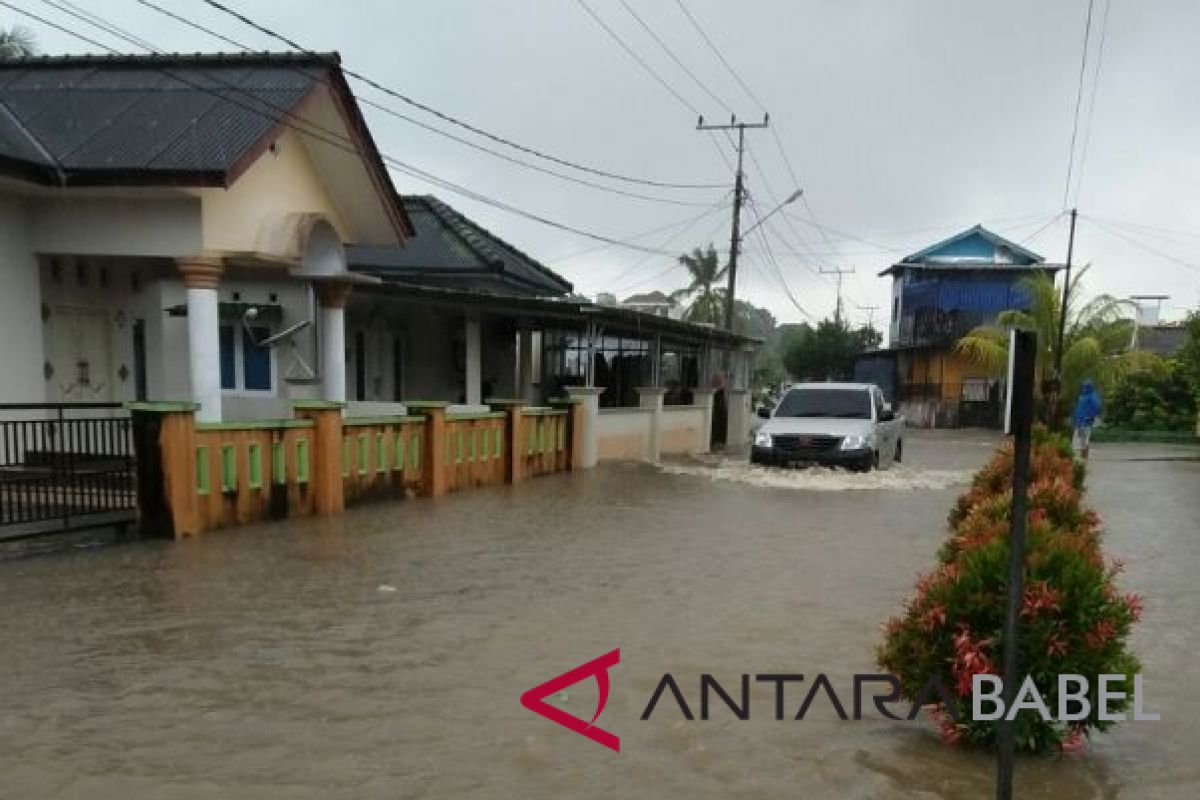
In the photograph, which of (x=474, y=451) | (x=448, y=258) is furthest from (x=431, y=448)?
(x=448, y=258)

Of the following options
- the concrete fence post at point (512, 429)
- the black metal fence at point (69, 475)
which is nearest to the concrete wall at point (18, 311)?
the black metal fence at point (69, 475)

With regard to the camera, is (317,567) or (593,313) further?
(593,313)

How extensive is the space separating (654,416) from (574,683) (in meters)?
14.7

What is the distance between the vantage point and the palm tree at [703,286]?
4878 centimetres

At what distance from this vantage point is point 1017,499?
3098mm

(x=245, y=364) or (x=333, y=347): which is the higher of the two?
(x=333, y=347)

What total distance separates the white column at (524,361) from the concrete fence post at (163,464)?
11626 mm

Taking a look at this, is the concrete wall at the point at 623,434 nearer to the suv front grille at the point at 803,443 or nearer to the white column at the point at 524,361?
the white column at the point at 524,361

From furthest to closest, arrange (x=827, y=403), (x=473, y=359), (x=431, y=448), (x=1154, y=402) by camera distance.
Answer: (x=1154, y=402)
(x=473, y=359)
(x=827, y=403)
(x=431, y=448)

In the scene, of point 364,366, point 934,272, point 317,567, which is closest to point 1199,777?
point 317,567

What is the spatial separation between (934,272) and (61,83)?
117 feet

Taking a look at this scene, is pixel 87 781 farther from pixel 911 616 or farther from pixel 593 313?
pixel 593 313

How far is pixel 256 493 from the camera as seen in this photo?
379 inches

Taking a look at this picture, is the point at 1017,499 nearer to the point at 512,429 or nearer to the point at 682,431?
the point at 512,429
